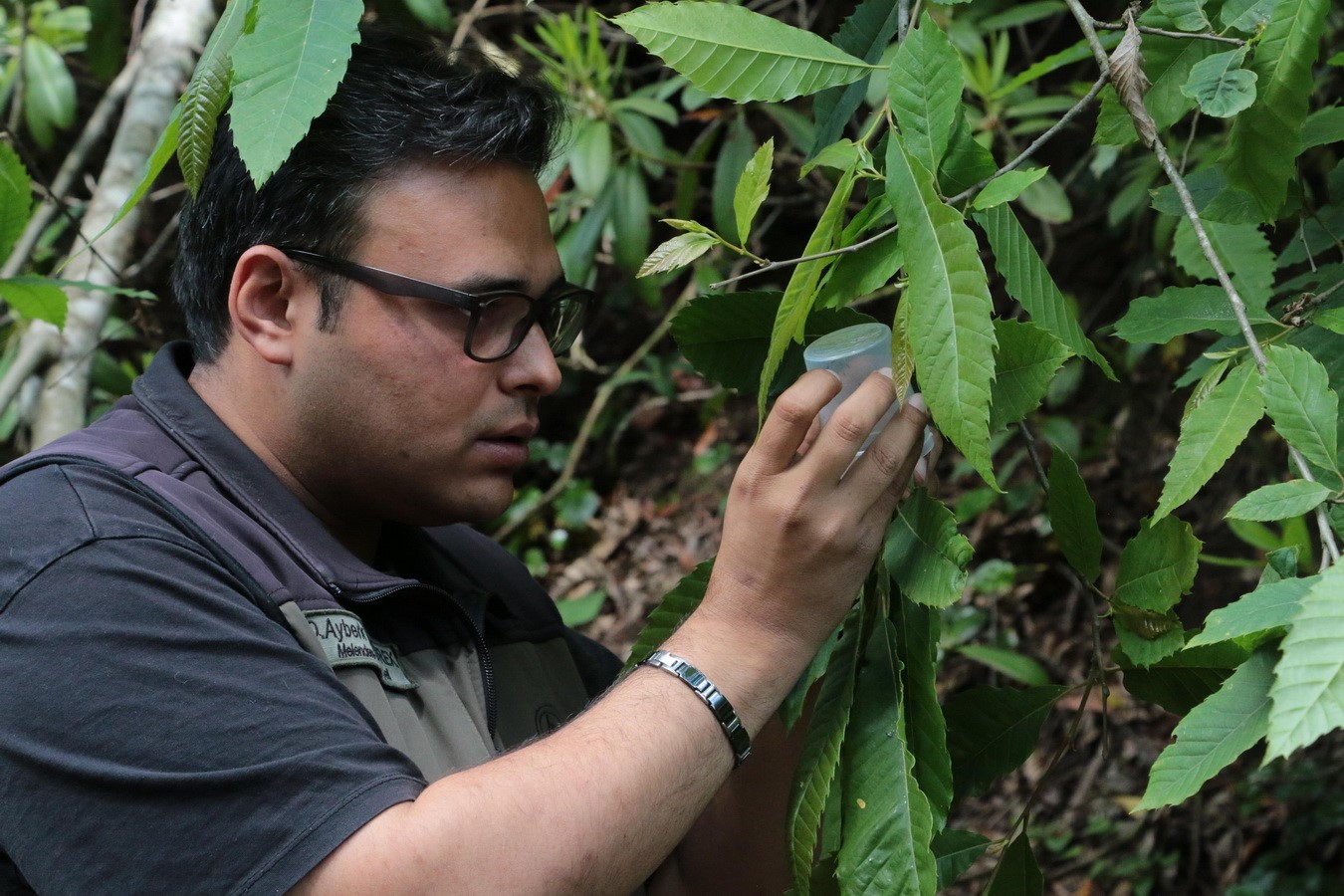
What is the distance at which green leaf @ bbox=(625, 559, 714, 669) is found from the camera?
1.20m

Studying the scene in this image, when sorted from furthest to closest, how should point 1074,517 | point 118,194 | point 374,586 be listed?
point 118,194, point 374,586, point 1074,517

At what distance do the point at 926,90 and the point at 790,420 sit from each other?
27 centimetres

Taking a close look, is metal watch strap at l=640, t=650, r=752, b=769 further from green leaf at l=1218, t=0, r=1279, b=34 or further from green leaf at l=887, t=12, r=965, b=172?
green leaf at l=1218, t=0, r=1279, b=34

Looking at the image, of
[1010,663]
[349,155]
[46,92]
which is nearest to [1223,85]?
[349,155]

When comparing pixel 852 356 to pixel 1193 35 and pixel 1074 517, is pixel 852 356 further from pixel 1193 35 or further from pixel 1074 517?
pixel 1193 35

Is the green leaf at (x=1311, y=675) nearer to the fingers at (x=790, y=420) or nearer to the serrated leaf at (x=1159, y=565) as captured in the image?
the serrated leaf at (x=1159, y=565)

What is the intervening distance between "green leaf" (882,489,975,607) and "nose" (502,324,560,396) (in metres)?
0.46

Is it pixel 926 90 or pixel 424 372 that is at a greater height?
pixel 926 90

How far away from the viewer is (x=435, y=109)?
137 cm

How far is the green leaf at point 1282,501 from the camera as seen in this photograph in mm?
789

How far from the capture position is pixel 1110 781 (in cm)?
285

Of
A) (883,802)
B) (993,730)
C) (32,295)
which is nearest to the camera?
(883,802)

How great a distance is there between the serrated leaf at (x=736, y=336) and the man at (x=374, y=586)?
17 cm

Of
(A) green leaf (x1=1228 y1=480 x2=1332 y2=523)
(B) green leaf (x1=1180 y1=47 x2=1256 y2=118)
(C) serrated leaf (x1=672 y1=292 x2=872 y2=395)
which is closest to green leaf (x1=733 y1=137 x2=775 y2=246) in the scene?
(C) serrated leaf (x1=672 y1=292 x2=872 y2=395)
